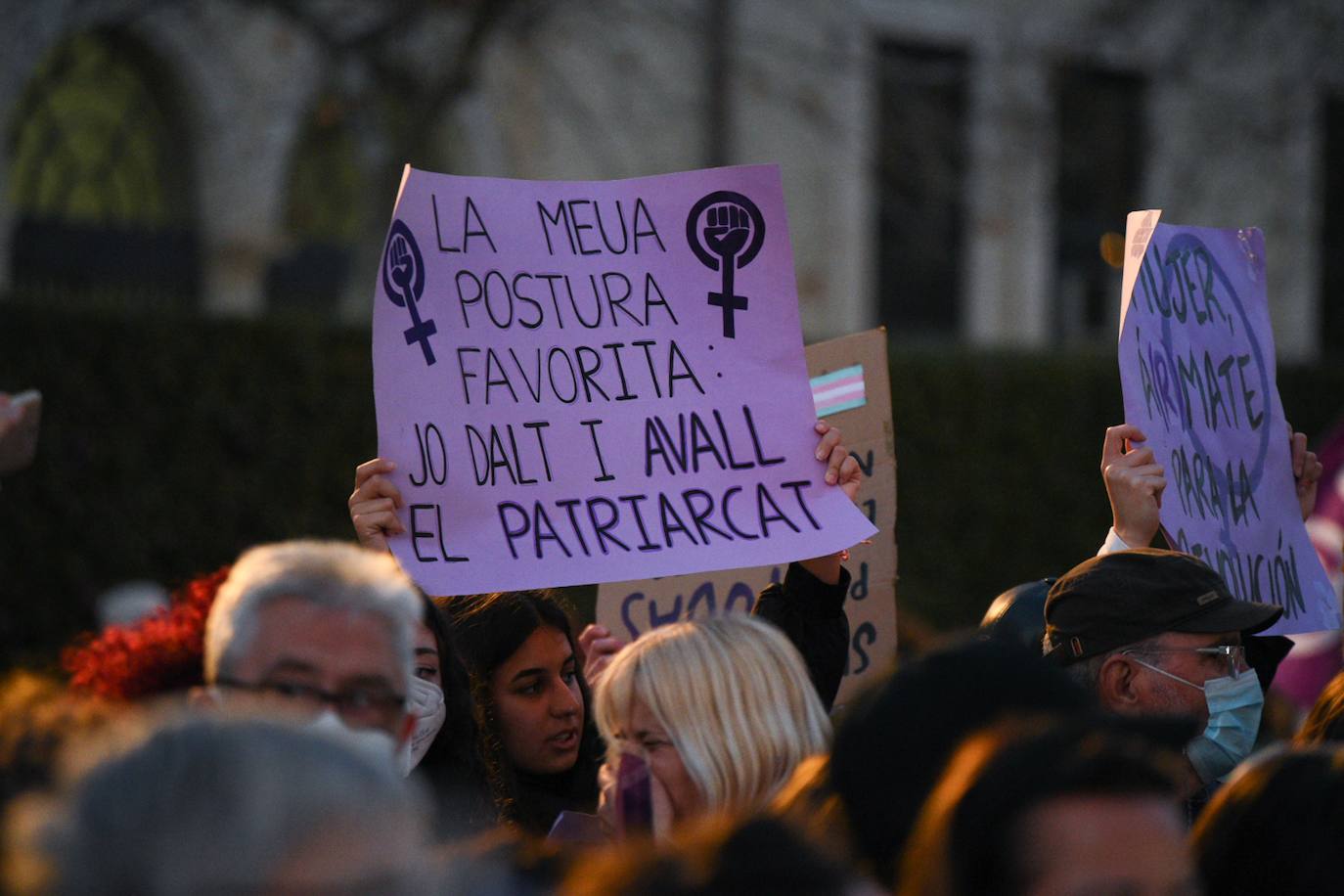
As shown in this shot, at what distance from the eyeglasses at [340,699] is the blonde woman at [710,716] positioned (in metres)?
0.63

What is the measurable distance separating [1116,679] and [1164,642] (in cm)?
11

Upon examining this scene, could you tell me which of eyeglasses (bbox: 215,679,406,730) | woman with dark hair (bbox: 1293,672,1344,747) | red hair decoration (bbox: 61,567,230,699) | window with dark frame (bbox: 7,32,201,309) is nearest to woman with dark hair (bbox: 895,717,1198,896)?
eyeglasses (bbox: 215,679,406,730)

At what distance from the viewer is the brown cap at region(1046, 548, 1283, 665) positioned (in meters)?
3.45

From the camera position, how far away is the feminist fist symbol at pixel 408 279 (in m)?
3.84

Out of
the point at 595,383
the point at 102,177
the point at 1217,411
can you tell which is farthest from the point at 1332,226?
the point at 595,383

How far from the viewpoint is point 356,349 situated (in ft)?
32.9

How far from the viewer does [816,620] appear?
3857 mm

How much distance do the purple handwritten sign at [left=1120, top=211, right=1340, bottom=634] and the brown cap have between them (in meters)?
0.52

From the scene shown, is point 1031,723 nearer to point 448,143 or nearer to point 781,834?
point 781,834

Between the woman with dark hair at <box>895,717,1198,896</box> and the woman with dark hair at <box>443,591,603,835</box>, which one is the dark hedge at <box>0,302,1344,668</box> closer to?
the woman with dark hair at <box>443,591,603,835</box>

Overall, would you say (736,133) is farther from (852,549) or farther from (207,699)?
(207,699)

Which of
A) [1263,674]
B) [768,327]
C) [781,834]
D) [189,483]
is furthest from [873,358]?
[189,483]

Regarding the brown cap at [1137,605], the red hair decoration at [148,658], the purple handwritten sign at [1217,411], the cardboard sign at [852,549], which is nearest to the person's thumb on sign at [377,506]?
the red hair decoration at [148,658]

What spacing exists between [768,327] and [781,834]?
95.6 inches
